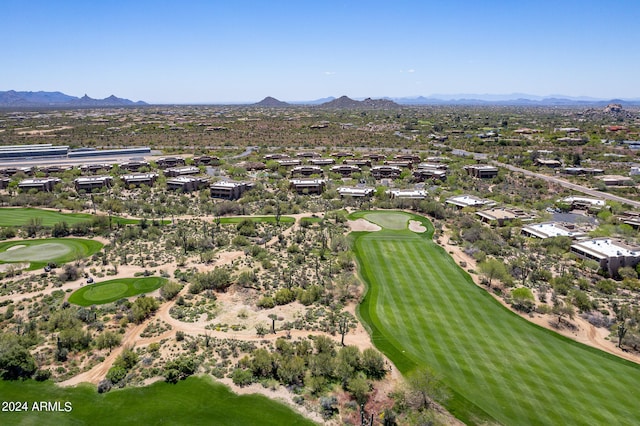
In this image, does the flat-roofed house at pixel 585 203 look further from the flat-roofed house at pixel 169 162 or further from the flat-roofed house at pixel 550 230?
the flat-roofed house at pixel 169 162

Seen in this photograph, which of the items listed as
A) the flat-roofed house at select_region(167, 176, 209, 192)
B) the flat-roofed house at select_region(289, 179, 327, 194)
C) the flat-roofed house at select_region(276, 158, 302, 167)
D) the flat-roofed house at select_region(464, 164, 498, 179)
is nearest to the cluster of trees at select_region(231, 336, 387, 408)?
the flat-roofed house at select_region(289, 179, 327, 194)

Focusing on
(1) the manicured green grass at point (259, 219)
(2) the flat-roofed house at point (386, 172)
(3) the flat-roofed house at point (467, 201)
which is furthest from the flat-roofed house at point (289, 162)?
(3) the flat-roofed house at point (467, 201)

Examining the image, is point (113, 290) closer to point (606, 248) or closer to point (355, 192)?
point (355, 192)

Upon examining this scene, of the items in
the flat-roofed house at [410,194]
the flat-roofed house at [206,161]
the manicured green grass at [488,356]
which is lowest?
the manicured green grass at [488,356]

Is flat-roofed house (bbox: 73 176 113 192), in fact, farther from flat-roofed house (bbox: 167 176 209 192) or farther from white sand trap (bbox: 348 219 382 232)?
white sand trap (bbox: 348 219 382 232)

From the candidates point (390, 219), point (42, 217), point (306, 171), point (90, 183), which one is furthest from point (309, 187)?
point (42, 217)

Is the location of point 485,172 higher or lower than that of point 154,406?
higher
